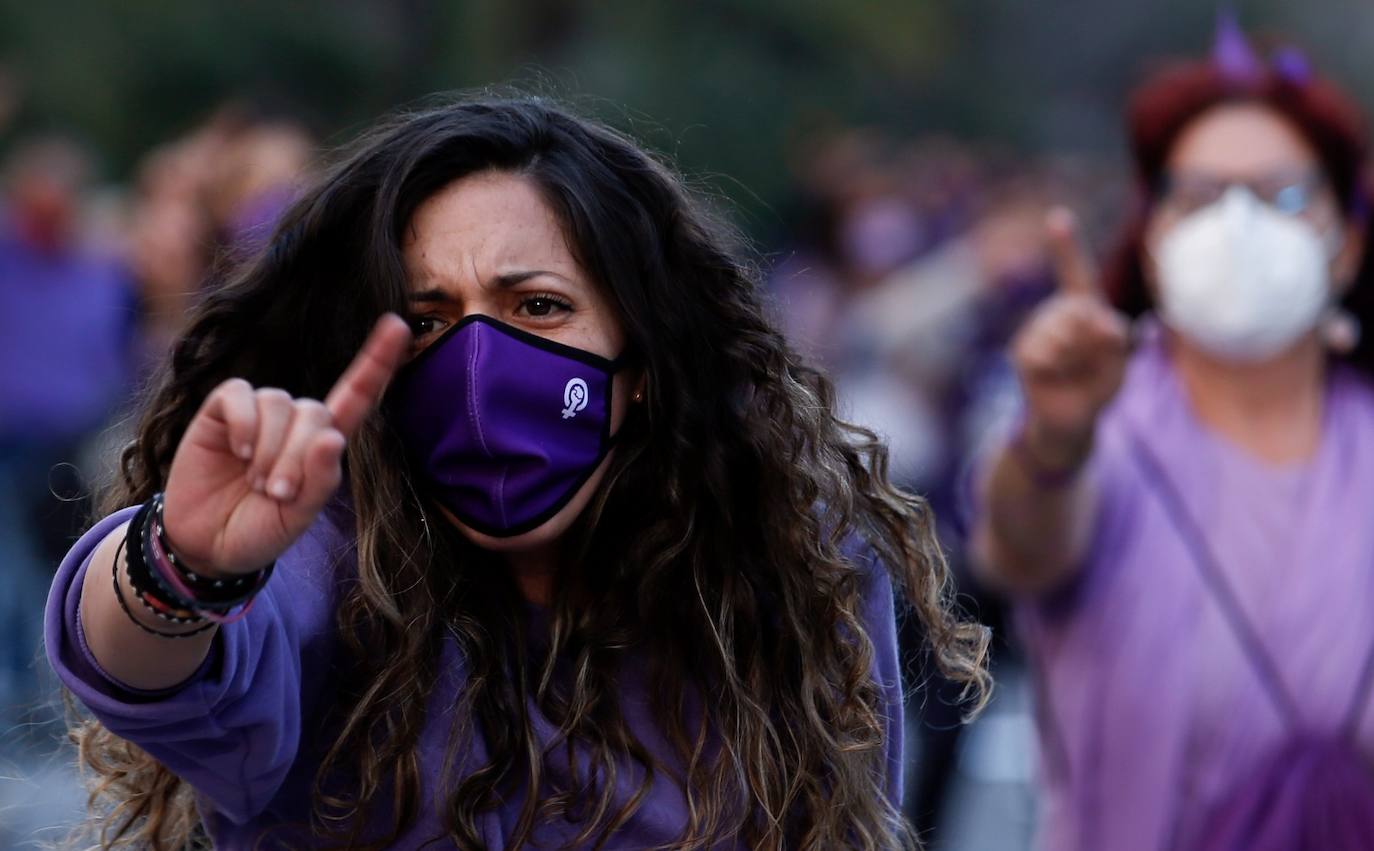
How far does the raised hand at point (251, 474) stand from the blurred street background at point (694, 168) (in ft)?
2.62

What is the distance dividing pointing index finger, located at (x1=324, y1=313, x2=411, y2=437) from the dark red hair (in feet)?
8.28

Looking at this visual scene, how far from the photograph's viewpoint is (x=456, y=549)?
8.34 ft

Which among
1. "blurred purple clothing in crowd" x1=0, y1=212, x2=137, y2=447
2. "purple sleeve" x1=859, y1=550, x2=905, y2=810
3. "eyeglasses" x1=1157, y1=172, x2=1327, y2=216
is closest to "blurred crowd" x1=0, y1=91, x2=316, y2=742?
"blurred purple clothing in crowd" x1=0, y1=212, x2=137, y2=447

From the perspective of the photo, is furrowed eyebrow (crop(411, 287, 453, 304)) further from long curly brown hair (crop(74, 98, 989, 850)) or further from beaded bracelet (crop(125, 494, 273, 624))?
beaded bracelet (crop(125, 494, 273, 624))

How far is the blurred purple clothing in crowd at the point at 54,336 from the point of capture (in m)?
7.97

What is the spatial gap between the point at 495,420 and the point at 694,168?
111 inches

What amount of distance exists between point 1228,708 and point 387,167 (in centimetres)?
189

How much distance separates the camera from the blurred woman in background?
11.9ft

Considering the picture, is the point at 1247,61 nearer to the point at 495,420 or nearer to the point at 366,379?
the point at 495,420

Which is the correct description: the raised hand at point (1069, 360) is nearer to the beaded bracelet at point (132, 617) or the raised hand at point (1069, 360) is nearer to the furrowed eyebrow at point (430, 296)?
the furrowed eyebrow at point (430, 296)

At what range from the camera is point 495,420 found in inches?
95.7

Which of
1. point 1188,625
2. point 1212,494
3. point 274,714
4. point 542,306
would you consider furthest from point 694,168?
point 274,714

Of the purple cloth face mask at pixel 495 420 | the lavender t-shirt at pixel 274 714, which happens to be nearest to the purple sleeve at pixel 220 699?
the lavender t-shirt at pixel 274 714

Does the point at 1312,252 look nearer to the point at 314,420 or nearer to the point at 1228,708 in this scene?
the point at 1228,708
